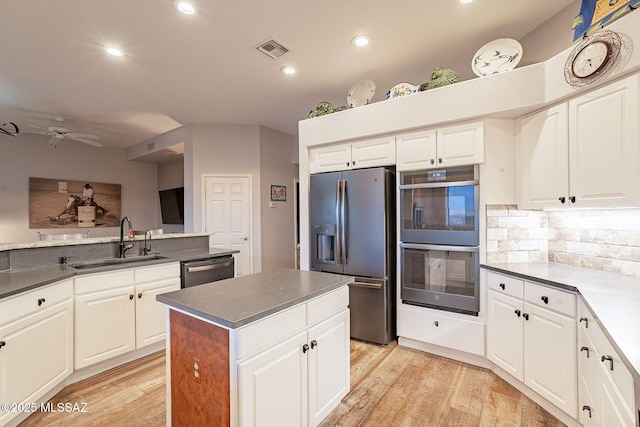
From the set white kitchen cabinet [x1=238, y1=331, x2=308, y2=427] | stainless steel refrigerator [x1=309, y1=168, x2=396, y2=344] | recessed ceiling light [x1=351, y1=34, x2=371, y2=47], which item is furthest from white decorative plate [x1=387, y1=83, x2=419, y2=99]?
white kitchen cabinet [x1=238, y1=331, x2=308, y2=427]

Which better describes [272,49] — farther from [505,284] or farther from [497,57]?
[505,284]

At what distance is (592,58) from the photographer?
177cm

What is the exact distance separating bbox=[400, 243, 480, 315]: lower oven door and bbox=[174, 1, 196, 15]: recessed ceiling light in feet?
8.58

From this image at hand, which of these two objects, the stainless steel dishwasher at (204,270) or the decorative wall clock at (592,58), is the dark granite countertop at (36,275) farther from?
the decorative wall clock at (592,58)

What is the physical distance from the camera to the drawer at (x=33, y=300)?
65.4 inches

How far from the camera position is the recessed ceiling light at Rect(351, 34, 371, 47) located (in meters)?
2.45

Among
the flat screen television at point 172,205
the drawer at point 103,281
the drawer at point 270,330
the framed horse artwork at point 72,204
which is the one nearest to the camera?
the drawer at point 270,330

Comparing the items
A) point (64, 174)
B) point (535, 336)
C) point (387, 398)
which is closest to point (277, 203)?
point (387, 398)

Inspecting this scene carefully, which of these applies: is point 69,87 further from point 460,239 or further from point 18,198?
point 460,239

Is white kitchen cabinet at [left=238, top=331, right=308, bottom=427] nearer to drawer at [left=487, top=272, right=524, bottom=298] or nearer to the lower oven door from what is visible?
the lower oven door

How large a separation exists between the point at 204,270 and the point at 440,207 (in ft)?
8.12

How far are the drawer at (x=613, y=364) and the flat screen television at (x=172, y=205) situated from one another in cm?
647

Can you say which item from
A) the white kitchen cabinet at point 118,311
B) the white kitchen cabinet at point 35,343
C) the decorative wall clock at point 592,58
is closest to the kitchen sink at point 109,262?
the white kitchen cabinet at point 118,311

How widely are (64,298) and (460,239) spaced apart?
3.17m
